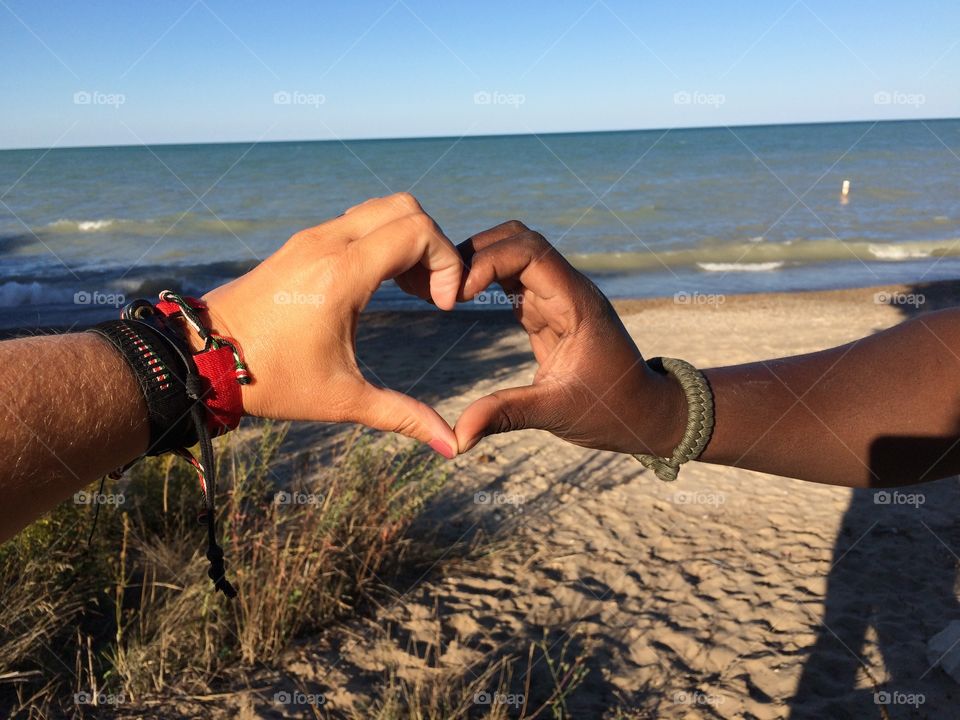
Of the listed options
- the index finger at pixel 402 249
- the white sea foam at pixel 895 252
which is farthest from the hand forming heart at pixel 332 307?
the white sea foam at pixel 895 252

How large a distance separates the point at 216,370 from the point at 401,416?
34 cm

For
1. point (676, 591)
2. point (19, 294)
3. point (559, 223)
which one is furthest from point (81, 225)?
point (676, 591)

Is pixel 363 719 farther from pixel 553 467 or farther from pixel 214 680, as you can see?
pixel 553 467

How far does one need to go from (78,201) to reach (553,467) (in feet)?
90.9

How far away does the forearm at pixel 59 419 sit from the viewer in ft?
3.69

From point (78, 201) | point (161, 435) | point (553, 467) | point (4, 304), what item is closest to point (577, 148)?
point (78, 201)

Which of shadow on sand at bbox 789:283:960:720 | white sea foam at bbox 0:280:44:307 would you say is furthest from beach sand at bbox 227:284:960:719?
white sea foam at bbox 0:280:44:307

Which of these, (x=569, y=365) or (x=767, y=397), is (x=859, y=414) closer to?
(x=767, y=397)

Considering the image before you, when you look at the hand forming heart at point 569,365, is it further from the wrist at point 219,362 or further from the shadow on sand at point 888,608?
the shadow on sand at point 888,608

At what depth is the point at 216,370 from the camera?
1388 millimetres

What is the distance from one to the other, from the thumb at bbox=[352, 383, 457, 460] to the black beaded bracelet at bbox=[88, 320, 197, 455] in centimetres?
31

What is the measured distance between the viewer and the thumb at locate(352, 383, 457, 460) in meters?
1.46

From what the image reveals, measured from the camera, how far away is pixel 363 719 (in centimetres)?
291

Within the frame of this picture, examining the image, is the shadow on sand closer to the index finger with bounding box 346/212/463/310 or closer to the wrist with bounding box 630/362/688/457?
the wrist with bounding box 630/362/688/457
